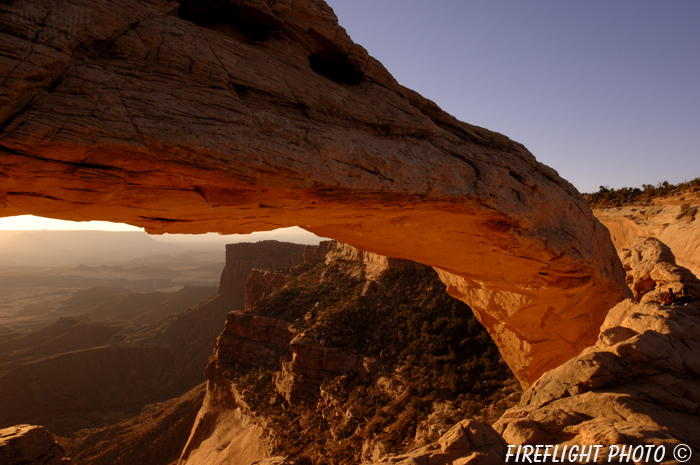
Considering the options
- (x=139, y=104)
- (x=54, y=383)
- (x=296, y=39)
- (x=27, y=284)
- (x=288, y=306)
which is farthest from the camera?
(x=27, y=284)

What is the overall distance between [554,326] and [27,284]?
17159 cm

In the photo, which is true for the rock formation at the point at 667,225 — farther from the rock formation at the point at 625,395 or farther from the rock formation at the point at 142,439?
the rock formation at the point at 142,439

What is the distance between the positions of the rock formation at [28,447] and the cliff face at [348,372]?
960cm

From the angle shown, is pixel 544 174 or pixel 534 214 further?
pixel 544 174

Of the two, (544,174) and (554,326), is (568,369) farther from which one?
(554,326)

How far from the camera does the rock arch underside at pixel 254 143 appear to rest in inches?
177

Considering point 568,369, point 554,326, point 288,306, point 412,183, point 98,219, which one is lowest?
point 288,306

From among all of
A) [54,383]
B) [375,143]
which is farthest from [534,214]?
[54,383]

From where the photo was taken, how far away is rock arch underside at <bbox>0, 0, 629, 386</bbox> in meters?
4.50

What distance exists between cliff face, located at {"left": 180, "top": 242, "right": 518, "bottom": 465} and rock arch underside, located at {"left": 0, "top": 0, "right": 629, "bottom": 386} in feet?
22.9

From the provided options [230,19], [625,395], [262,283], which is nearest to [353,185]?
[230,19]

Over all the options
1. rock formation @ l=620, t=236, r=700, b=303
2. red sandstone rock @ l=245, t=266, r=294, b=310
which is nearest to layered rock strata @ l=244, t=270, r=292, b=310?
red sandstone rock @ l=245, t=266, r=294, b=310

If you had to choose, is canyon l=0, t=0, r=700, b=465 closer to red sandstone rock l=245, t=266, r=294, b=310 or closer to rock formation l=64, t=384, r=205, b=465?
rock formation l=64, t=384, r=205, b=465

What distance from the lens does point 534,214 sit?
8914 millimetres
